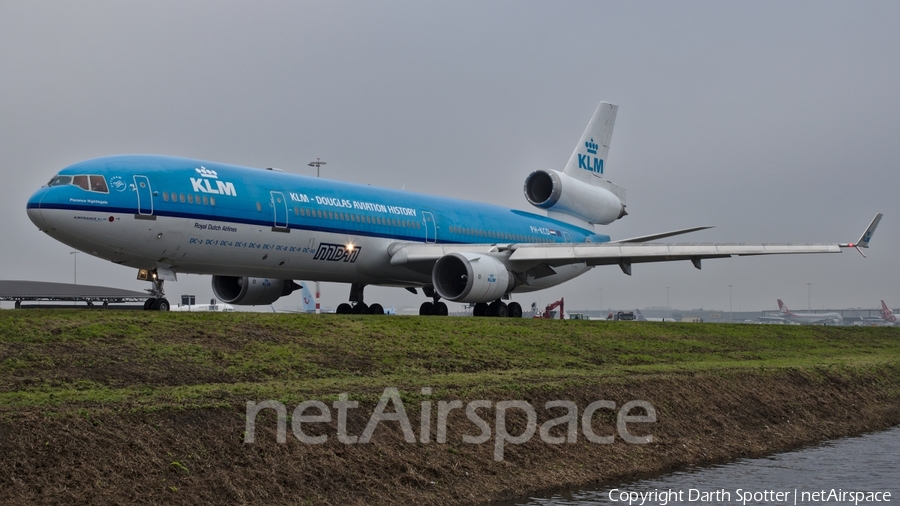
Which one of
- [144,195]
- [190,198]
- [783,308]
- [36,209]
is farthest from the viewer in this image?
[783,308]

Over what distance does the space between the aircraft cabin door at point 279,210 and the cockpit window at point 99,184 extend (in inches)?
201

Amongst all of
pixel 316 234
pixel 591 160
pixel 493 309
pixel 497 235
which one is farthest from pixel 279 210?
pixel 591 160

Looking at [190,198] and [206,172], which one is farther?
[206,172]

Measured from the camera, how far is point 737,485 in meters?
15.2

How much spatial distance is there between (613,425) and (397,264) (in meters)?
15.2

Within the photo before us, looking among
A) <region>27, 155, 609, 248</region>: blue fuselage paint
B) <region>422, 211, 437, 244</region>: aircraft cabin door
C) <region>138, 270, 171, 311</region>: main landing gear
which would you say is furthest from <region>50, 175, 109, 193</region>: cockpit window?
<region>422, 211, 437, 244</region>: aircraft cabin door

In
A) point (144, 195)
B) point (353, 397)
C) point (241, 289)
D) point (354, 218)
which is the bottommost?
point (353, 397)

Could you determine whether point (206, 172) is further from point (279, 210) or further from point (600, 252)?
point (600, 252)

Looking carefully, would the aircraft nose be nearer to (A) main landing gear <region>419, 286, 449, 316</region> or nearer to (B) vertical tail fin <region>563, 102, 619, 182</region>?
(A) main landing gear <region>419, 286, 449, 316</region>

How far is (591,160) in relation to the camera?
4391 cm

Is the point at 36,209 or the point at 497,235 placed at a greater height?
the point at 497,235

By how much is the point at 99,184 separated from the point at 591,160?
83.8ft

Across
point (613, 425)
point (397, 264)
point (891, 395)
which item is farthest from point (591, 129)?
point (613, 425)

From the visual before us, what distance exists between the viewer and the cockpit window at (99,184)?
2311 centimetres
